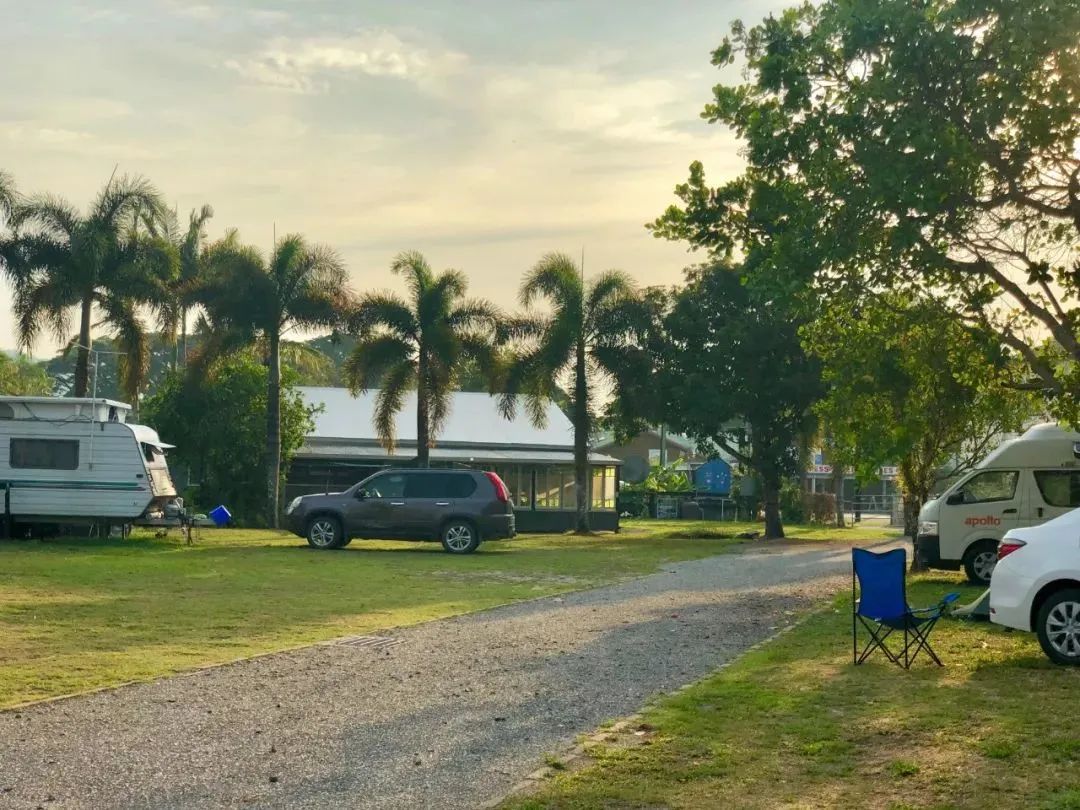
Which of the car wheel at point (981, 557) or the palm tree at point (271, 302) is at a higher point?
the palm tree at point (271, 302)

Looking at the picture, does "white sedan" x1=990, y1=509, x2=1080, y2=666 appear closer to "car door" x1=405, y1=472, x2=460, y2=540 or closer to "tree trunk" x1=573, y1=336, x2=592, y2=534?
"car door" x1=405, y1=472, x2=460, y2=540

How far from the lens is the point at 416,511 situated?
29484 mm

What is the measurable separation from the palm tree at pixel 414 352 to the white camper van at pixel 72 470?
11.0 metres

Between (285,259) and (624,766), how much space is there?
33233 mm

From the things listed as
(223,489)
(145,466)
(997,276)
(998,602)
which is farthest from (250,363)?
(998,602)

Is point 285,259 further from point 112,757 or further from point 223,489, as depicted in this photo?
point 112,757

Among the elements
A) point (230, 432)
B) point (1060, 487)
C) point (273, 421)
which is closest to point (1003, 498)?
point (1060, 487)

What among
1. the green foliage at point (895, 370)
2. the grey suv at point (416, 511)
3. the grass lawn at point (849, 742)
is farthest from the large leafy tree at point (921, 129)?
the grey suv at point (416, 511)

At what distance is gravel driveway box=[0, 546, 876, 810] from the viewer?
6699 millimetres

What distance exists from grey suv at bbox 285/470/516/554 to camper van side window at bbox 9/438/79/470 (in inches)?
190

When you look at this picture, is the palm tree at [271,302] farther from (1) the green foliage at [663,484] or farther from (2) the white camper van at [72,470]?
(1) the green foliage at [663,484]

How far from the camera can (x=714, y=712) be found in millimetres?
9016

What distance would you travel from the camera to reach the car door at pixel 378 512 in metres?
29.6

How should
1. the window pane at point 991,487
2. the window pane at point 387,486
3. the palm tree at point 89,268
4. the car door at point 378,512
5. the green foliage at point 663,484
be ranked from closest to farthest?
the window pane at point 991,487, the car door at point 378,512, the window pane at point 387,486, the palm tree at point 89,268, the green foliage at point 663,484
